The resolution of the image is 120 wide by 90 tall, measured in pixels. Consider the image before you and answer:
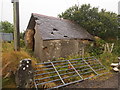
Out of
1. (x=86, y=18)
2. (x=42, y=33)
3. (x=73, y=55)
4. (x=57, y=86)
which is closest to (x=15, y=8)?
(x=42, y=33)

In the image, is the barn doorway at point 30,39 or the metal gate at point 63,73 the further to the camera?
the barn doorway at point 30,39

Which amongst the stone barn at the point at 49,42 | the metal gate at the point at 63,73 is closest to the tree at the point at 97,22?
the stone barn at the point at 49,42

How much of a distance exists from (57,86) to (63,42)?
3.87 meters

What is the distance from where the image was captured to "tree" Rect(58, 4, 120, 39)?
1166 cm

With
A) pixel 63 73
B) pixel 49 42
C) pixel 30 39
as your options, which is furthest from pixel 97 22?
pixel 63 73

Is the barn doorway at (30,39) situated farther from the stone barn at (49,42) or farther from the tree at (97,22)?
the tree at (97,22)

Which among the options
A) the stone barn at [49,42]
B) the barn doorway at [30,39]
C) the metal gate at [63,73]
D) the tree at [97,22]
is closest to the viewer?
the metal gate at [63,73]

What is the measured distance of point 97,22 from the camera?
1155 centimetres

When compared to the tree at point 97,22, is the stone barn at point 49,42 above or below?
below

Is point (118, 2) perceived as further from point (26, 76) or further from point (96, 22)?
point (26, 76)

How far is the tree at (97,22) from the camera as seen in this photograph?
11.7 metres

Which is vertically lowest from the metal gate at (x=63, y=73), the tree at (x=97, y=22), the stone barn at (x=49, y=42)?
the metal gate at (x=63, y=73)

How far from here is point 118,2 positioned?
10.3 metres

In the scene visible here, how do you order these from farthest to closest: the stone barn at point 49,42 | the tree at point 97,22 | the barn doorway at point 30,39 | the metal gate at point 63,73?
the tree at point 97,22
the barn doorway at point 30,39
the stone barn at point 49,42
the metal gate at point 63,73
